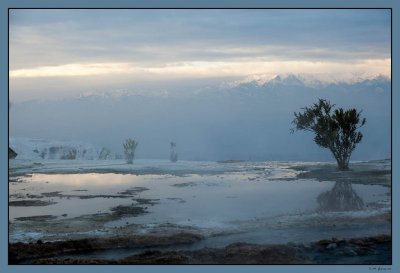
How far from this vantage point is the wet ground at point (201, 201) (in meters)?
9.94

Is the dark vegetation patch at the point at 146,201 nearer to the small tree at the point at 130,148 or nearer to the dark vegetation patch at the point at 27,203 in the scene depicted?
the small tree at the point at 130,148

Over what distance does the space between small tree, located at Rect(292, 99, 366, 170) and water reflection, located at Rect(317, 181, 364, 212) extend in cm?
80

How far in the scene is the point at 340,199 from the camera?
10.8 m

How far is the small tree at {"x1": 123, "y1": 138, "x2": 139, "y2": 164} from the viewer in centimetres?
1166

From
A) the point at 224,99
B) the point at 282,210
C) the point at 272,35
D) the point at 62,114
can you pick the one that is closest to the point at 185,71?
the point at 224,99

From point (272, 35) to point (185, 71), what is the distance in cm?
233

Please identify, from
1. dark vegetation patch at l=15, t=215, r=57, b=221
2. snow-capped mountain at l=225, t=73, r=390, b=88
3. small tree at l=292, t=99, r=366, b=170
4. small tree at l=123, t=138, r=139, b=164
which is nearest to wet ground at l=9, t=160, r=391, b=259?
dark vegetation patch at l=15, t=215, r=57, b=221

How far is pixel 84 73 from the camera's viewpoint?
11.6 meters

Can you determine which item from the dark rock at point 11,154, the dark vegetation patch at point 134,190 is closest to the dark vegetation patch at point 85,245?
the dark vegetation patch at point 134,190

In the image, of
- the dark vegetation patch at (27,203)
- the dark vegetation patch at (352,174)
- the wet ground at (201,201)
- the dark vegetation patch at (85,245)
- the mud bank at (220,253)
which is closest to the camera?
the mud bank at (220,253)

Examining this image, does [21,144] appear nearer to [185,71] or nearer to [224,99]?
[185,71]

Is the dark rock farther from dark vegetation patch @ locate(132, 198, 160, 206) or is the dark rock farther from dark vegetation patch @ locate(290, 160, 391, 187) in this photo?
dark vegetation patch @ locate(290, 160, 391, 187)

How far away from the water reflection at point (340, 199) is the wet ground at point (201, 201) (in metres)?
0.02

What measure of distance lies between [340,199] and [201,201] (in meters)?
3.25
